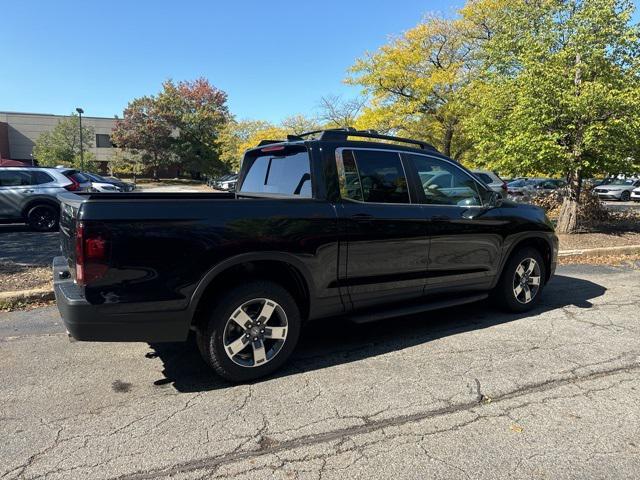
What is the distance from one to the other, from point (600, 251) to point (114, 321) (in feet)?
31.3

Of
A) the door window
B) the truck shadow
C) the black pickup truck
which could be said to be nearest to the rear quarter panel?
the black pickup truck

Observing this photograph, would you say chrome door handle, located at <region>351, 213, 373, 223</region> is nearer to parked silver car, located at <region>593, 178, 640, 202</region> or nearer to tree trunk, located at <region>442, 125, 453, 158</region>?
tree trunk, located at <region>442, 125, 453, 158</region>

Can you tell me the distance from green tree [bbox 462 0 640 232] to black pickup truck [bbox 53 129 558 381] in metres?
5.52

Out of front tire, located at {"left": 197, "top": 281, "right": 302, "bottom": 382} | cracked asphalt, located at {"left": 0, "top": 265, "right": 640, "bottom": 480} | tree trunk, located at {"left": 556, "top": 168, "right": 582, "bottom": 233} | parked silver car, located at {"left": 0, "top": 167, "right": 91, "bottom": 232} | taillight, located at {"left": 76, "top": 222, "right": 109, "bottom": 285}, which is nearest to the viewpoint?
cracked asphalt, located at {"left": 0, "top": 265, "right": 640, "bottom": 480}

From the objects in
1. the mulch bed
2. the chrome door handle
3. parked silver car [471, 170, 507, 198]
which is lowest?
the mulch bed

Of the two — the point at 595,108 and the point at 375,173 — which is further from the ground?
the point at 595,108

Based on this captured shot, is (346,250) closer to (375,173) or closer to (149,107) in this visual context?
(375,173)

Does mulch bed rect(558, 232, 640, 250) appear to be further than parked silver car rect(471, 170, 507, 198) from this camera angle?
No

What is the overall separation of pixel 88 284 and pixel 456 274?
336 cm

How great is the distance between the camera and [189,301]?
3350 mm

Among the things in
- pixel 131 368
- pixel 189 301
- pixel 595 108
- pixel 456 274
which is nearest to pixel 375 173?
pixel 456 274

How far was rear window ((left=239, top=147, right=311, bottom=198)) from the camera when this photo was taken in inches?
163

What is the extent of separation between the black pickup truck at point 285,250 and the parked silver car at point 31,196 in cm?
869

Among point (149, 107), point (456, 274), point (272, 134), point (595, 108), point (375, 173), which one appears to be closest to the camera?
point (375, 173)
